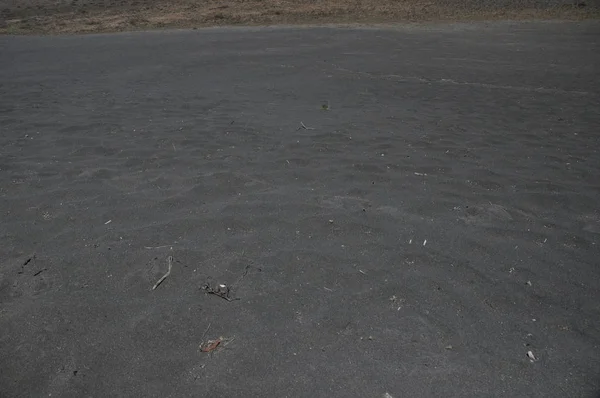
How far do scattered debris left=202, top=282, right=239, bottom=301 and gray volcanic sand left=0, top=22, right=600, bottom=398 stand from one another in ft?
0.15

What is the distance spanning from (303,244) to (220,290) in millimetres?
807

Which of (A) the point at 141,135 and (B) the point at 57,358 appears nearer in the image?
(B) the point at 57,358

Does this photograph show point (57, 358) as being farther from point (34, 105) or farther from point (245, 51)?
point (245, 51)

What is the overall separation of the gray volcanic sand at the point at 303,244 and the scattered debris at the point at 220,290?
0.04m

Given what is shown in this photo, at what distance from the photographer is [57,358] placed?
8.95 feet

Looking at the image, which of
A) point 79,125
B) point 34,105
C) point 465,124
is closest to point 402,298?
point 465,124

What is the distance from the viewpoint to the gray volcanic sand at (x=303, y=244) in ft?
8.77

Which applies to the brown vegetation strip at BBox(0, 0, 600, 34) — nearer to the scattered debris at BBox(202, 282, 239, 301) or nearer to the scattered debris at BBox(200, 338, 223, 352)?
the scattered debris at BBox(202, 282, 239, 301)

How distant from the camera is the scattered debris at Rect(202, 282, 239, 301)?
10.5 ft

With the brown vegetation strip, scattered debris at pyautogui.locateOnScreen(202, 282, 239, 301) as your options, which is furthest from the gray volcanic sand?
the brown vegetation strip

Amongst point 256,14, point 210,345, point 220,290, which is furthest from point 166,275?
point 256,14

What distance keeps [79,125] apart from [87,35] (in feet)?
34.3

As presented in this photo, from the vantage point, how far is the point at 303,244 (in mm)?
3770

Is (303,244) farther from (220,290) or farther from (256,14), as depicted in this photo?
(256,14)
